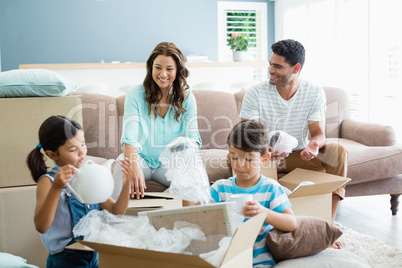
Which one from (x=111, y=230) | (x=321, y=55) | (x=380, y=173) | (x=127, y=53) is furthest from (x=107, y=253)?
(x=127, y=53)

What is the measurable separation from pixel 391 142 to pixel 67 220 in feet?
8.53

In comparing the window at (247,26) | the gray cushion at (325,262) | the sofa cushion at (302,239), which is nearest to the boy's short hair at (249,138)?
the sofa cushion at (302,239)

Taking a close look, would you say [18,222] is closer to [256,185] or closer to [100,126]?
[256,185]

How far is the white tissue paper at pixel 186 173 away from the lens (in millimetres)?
1462

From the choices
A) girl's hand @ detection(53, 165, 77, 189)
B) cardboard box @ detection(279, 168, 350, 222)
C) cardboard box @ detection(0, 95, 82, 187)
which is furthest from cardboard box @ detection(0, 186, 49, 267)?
cardboard box @ detection(279, 168, 350, 222)

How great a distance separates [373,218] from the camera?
3.17 m

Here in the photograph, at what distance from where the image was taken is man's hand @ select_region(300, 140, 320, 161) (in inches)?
95.8

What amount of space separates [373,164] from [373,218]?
1.54 ft


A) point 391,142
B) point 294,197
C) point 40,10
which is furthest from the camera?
point 40,10

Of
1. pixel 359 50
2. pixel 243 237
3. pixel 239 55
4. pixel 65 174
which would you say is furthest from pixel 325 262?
pixel 239 55

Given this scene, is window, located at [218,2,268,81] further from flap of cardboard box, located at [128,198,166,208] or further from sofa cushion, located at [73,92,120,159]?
flap of cardboard box, located at [128,198,166,208]

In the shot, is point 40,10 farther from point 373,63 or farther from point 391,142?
point 391,142

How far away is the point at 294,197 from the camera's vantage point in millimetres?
2018

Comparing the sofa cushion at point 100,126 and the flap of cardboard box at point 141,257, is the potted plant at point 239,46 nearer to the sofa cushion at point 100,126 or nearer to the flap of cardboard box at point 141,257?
the sofa cushion at point 100,126
